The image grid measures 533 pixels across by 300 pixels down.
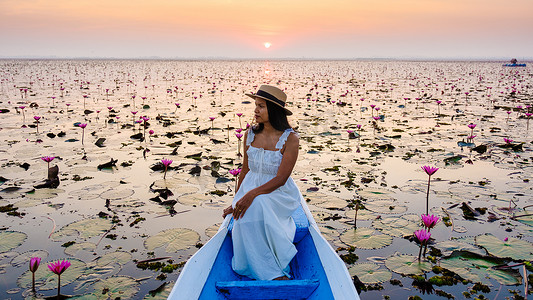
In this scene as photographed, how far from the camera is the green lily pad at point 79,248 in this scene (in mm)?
3957

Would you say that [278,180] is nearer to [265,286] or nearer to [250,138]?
[250,138]

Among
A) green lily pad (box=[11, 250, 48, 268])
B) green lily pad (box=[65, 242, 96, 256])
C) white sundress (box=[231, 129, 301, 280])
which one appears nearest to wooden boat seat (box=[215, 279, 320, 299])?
white sundress (box=[231, 129, 301, 280])

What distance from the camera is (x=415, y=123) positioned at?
37.6 feet

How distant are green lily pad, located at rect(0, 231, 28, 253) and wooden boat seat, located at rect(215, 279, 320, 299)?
2905 millimetres

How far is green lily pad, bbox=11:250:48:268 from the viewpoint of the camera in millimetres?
3697

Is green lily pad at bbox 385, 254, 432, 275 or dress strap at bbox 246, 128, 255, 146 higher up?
dress strap at bbox 246, 128, 255, 146

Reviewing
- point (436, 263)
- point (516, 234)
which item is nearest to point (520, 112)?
point (516, 234)

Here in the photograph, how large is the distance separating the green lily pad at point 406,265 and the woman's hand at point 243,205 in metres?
1.84

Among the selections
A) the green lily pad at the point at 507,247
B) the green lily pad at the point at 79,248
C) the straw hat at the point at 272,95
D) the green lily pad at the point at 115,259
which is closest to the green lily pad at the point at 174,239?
the green lily pad at the point at 115,259

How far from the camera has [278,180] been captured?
315 centimetres

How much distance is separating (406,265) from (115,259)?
10.7ft

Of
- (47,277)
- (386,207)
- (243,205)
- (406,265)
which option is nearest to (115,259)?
(47,277)

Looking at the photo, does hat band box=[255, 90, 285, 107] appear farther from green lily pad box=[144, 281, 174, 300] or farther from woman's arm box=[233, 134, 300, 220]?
green lily pad box=[144, 281, 174, 300]

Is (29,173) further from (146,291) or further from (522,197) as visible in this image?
(522,197)
